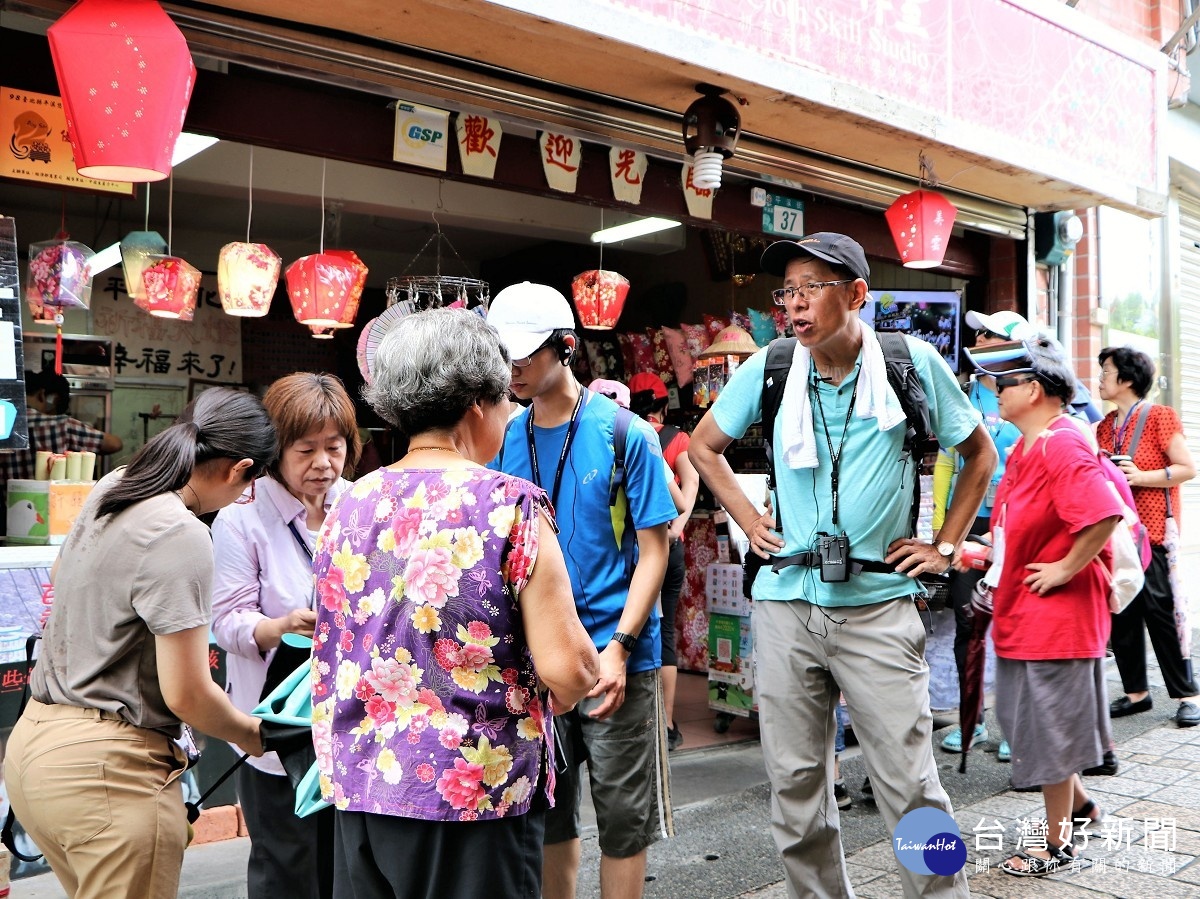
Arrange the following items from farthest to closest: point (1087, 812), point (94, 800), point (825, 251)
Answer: point (1087, 812) → point (825, 251) → point (94, 800)

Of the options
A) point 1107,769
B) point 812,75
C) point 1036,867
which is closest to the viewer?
point 1036,867

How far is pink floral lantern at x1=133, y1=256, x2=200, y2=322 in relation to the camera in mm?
6066

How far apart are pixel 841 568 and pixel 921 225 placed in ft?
13.5

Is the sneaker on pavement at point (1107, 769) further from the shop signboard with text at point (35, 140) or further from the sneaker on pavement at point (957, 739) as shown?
the shop signboard with text at point (35, 140)

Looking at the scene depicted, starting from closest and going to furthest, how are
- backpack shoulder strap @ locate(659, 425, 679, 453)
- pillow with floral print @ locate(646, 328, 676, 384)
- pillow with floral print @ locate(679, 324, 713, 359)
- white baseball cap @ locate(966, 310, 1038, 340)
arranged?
1. white baseball cap @ locate(966, 310, 1038, 340)
2. backpack shoulder strap @ locate(659, 425, 679, 453)
3. pillow with floral print @ locate(679, 324, 713, 359)
4. pillow with floral print @ locate(646, 328, 676, 384)

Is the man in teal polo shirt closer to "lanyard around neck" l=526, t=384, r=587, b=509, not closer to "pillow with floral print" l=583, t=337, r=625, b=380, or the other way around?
"lanyard around neck" l=526, t=384, r=587, b=509

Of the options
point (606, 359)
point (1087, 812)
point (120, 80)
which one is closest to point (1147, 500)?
point (1087, 812)

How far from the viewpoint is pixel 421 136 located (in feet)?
16.5

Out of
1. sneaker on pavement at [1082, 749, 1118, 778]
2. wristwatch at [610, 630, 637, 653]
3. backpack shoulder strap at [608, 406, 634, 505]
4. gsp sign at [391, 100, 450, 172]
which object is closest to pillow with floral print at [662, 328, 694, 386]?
gsp sign at [391, 100, 450, 172]

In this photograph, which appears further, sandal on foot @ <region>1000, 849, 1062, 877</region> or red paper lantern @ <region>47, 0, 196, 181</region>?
sandal on foot @ <region>1000, 849, 1062, 877</region>

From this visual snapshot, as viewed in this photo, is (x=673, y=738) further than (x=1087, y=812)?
Yes

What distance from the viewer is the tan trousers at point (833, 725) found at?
3.03 meters

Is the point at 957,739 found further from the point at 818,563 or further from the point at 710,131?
the point at 710,131

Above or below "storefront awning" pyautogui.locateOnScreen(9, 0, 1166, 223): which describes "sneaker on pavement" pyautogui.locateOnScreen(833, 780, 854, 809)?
below
